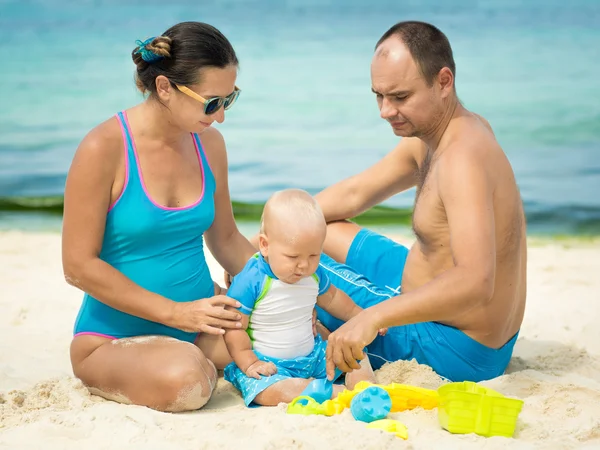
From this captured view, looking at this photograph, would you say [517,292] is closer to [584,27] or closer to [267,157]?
[267,157]

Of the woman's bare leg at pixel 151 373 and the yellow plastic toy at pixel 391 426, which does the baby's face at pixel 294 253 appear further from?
the yellow plastic toy at pixel 391 426

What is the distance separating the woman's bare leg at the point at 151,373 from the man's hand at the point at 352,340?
22.1 inches

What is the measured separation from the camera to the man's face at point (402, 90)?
128 inches

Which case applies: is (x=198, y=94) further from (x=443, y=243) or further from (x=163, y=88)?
(x=443, y=243)

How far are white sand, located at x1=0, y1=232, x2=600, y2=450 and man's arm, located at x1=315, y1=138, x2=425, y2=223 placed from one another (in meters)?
0.99

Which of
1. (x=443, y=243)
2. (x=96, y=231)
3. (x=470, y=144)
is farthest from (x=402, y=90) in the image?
(x=96, y=231)

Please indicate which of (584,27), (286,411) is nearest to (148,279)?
(286,411)

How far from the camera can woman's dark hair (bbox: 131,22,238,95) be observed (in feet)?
10.6

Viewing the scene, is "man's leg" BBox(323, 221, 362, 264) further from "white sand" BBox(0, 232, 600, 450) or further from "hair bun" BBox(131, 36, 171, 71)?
"hair bun" BBox(131, 36, 171, 71)

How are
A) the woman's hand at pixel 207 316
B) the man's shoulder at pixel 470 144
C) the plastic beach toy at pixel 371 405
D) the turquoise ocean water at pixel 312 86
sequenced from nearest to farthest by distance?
the plastic beach toy at pixel 371 405, the man's shoulder at pixel 470 144, the woman's hand at pixel 207 316, the turquoise ocean water at pixel 312 86

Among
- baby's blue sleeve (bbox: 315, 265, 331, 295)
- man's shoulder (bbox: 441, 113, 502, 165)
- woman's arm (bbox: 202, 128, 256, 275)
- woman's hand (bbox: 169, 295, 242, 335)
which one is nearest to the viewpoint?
man's shoulder (bbox: 441, 113, 502, 165)

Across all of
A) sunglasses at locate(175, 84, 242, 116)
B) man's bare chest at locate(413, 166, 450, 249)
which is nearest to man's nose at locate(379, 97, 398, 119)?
man's bare chest at locate(413, 166, 450, 249)

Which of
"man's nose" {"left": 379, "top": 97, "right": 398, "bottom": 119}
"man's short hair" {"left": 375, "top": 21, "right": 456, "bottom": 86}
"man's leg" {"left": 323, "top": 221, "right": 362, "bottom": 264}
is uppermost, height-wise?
"man's short hair" {"left": 375, "top": 21, "right": 456, "bottom": 86}

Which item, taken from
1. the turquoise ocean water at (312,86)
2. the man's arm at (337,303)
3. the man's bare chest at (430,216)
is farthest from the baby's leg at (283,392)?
the turquoise ocean water at (312,86)
